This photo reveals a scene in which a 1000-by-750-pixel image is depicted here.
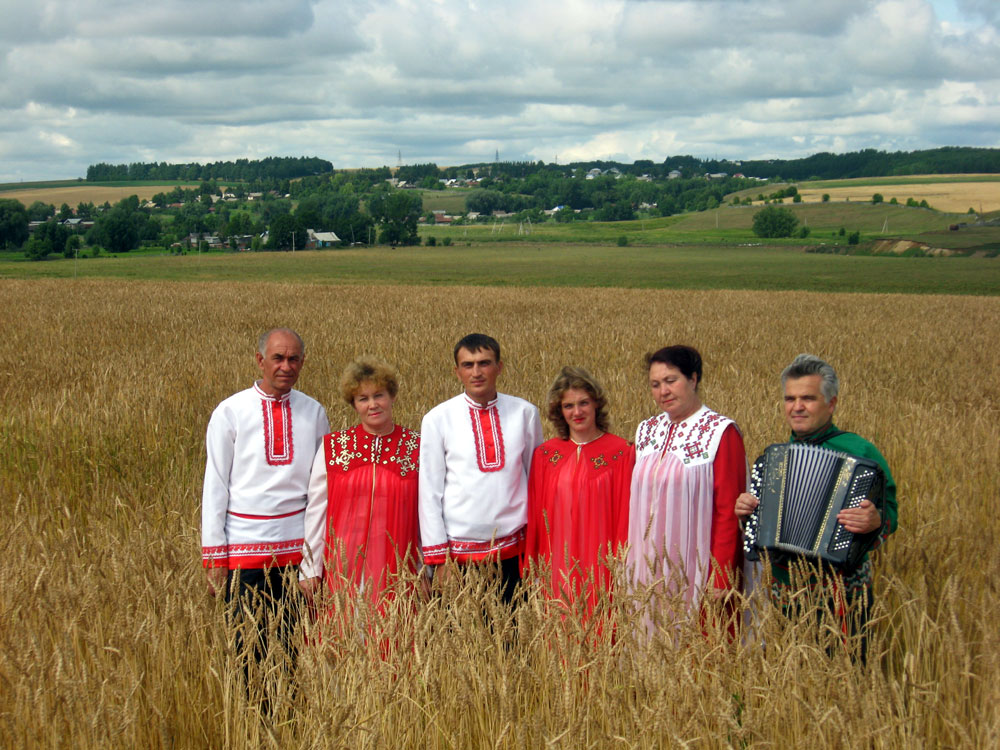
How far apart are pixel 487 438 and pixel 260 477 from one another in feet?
3.45

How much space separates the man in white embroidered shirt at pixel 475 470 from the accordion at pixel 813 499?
3.81 ft

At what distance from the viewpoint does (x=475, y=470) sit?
4012 millimetres

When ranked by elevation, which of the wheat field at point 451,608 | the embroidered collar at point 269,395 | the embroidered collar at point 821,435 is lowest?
the wheat field at point 451,608

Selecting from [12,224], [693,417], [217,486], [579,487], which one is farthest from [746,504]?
[12,224]

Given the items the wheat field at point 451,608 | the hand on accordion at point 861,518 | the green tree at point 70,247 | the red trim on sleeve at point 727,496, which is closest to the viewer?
the wheat field at point 451,608

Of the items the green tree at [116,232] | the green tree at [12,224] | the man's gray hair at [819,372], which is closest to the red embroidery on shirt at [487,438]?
the man's gray hair at [819,372]

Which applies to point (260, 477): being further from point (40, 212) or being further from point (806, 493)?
point (40, 212)

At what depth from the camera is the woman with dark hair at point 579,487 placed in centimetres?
384

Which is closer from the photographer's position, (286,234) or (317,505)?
(317,505)

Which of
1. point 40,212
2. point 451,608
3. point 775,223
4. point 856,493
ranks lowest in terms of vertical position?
point 451,608

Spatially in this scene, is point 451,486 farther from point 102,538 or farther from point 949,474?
point 949,474

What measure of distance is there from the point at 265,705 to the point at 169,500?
2848 mm

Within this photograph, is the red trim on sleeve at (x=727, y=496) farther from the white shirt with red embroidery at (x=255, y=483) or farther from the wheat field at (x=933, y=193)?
the wheat field at (x=933, y=193)

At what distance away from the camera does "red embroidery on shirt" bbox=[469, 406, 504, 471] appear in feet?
13.2
